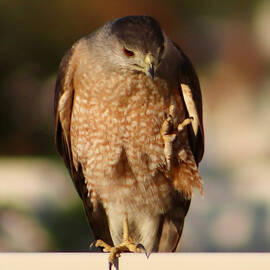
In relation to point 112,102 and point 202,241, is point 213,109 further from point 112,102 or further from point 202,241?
point 112,102

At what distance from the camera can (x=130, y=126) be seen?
10.4 feet

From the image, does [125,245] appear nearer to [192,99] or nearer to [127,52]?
[192,99]

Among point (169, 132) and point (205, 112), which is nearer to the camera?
point (169, 132)

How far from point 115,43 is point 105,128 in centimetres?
31

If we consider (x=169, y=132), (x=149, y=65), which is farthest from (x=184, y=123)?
(x=149, y=65)

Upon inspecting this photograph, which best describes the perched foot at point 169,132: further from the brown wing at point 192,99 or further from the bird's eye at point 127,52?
the bird's eye at point 127,52

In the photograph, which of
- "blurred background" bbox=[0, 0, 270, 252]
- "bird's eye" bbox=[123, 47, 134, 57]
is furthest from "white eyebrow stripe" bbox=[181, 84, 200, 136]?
"blurred background" bbox=[0, 0, 270, 252]

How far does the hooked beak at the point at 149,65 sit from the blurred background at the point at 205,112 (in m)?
2.65

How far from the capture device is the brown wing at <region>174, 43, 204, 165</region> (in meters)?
3.22

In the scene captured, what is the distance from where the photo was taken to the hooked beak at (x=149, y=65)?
9.57ft

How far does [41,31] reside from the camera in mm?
6309

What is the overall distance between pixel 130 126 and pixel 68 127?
29 centimetres

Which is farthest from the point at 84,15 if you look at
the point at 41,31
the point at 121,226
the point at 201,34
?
the point at 121,226

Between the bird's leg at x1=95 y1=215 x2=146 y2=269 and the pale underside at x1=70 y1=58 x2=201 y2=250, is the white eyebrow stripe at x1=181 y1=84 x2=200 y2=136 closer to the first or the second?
the pale underside at x1=70 y1=58 x2=201 y2=250
